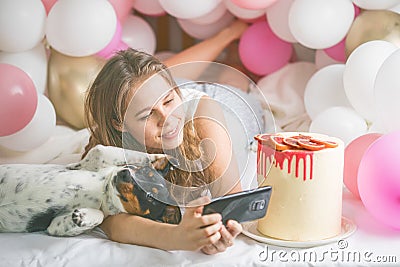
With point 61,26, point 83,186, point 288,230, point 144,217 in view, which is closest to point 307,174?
point 288,230

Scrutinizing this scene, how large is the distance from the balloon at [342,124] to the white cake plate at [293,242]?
0.34 metres

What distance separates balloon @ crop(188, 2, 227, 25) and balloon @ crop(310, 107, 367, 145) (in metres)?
0.63

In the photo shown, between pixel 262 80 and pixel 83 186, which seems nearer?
pixel 83 186

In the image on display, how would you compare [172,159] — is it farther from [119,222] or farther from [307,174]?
[307,174]

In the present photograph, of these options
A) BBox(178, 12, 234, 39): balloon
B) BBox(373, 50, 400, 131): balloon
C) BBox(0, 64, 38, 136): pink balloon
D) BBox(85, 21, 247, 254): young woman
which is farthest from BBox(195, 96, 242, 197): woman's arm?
BBox(178, 12, 234, 39): balloon

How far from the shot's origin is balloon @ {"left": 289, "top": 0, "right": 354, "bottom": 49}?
2.04 metres

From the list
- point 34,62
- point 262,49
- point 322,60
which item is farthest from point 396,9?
point 34,62

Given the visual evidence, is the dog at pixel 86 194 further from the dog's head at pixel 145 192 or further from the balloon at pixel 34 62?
the balloon at pixel 34 62

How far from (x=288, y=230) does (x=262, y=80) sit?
102cm

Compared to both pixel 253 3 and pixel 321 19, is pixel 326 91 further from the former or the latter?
pixel 253 3

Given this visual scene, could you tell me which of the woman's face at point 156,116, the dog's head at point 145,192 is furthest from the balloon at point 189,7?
the dog's head at point 145,192

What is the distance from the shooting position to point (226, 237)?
1.42 meters

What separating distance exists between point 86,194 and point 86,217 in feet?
0.22

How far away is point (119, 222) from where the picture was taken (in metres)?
1.55
